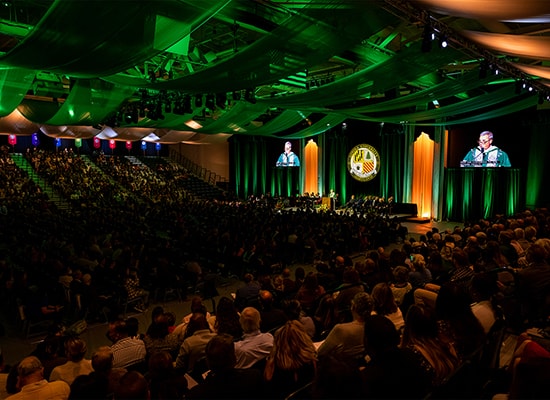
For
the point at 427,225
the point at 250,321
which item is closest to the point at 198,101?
the point at 250,321

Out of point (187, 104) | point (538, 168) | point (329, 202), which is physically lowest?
point (329, 202)

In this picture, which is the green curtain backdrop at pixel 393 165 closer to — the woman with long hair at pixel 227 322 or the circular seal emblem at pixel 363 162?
the circular seal emblem at pixel 363 162

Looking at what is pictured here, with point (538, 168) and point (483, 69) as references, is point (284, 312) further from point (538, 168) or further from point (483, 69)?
point (538, 168)

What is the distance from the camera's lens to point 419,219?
17266 mm

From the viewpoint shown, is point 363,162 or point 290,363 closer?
point 290,363

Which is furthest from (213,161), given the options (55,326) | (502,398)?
(502,398)

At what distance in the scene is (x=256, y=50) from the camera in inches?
197

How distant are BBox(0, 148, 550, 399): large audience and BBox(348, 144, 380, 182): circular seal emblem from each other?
896 centimetres

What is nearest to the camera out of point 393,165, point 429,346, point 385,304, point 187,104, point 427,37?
point 429,346

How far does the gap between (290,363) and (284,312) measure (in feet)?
4.75

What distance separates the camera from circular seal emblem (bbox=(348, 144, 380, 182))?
2027cm

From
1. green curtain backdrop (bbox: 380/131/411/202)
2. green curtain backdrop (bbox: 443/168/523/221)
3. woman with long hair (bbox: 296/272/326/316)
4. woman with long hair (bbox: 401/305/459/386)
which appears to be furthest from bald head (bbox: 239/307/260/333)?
green curtain backdrop (bbox: 380/131/411/202)

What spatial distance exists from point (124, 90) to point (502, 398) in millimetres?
8136

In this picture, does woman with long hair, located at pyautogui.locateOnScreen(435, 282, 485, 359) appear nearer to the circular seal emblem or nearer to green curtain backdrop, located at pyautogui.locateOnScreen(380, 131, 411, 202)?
green curtain backdrop, located at pyautogui.locateOnScreen(380, 131, 411, 202)
